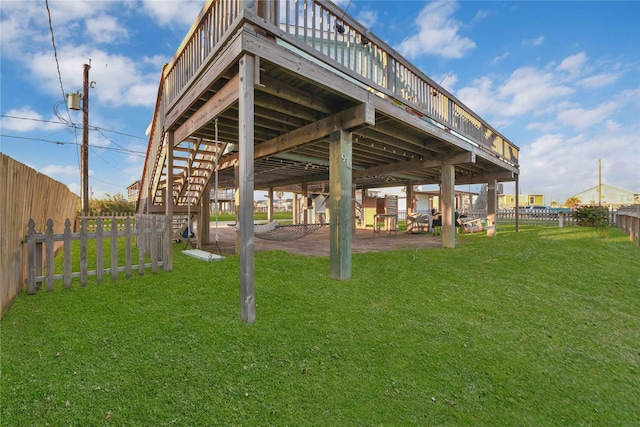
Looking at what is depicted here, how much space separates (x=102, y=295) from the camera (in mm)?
3307

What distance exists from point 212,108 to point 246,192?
179 cm

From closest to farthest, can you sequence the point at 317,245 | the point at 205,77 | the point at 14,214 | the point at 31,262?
1. the point at 14,214
2. the point at 31,262
3. the point at 205,77
4. the point at 317,245

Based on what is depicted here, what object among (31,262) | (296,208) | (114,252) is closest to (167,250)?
(114,252)

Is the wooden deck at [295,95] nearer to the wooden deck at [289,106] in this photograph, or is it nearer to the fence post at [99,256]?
the wooden deck at [289,106]

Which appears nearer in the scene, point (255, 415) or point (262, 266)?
point (255, 415)

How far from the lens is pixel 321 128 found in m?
4.69

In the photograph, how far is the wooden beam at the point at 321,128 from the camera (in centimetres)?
406

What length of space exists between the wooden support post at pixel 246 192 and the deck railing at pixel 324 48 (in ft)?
1.96

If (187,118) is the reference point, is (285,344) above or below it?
below

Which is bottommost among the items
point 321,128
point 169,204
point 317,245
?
point 317,245

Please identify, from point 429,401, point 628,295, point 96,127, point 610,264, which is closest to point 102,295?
point 429,401

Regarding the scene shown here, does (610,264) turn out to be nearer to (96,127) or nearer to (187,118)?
(187,118)

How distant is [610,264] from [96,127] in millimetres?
19757

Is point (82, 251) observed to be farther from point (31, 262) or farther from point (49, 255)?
point (31, 262)
